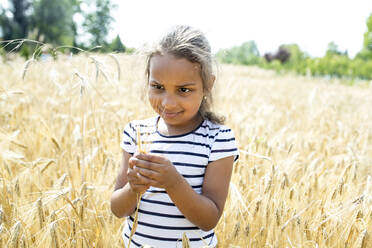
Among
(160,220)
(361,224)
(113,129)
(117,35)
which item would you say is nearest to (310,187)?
(361,224)

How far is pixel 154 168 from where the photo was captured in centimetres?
100

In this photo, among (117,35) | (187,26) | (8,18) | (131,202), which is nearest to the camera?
(131,202)

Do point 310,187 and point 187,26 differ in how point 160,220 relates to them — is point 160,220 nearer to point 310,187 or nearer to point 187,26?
point 187,26

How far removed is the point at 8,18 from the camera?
3419 cm

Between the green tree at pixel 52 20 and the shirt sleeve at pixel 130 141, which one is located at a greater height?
the green tree at pixel 52 20

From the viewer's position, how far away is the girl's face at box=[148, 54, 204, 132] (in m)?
1.15

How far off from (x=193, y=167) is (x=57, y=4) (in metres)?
39.4

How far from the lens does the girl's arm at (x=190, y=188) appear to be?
1001mm

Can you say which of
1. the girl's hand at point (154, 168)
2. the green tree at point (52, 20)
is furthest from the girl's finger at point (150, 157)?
the green tree at point (52, 20)

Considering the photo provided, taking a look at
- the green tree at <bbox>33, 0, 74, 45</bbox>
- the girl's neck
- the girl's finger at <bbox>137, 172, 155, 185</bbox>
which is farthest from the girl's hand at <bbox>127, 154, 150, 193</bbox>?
the green tree at <bbox>33, 0, 74, 45</bbox>

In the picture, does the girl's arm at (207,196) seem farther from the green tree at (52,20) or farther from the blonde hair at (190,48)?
the green tree at (52,20)

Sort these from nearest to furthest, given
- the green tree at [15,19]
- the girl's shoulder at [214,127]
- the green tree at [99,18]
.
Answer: the girl's shoulder at [214,127], the green tree at [15,19], the green tree at [99,18]

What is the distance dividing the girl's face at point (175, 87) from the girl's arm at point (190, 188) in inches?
8.6

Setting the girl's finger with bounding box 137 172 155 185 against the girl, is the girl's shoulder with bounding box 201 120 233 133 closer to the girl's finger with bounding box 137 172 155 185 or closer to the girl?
the girl
